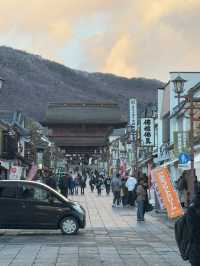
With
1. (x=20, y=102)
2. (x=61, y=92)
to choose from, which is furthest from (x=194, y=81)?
(x=61, y=92)

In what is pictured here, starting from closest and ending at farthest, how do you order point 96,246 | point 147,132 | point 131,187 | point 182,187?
point 96,246
point 182,187
point 131,187
point 147,132

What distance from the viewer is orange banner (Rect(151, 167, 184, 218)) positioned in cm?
2180

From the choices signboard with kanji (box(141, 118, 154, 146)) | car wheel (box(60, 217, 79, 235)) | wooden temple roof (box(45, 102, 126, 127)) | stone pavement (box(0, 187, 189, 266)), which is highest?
wooden temple roof (box(45, 102, 126, 127))

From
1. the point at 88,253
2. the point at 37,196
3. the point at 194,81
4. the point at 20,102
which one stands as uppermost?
the point at 20,102

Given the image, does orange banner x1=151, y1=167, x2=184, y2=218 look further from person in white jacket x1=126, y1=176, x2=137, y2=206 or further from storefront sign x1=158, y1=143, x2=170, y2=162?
storefront sign x1=158, y1=143, x2=170, y2=162

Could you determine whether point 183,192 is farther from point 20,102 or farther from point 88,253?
point 20,102

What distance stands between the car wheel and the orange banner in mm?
4339

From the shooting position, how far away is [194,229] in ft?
21.3

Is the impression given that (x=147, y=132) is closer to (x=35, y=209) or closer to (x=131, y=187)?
(x=131, y=187)

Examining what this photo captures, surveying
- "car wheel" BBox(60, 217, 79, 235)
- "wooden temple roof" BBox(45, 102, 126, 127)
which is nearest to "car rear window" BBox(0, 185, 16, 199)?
"car wheel" BBox(60, 217, 79, 235)

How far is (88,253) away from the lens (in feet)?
44.9

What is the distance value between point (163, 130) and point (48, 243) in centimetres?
3805

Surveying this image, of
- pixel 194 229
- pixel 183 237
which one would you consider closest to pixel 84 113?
pixel 183 237

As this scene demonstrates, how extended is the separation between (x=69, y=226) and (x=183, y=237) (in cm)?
1215
